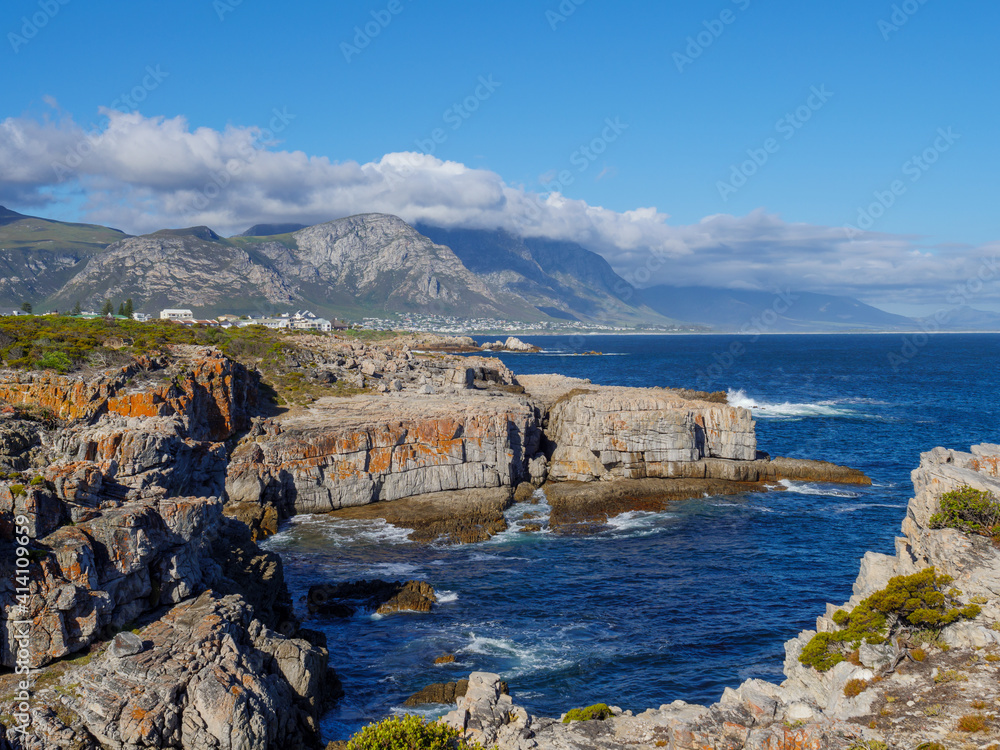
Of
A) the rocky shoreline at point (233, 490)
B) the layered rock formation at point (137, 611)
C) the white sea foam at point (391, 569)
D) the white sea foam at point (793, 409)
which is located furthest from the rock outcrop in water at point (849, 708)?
the white sea foam at point (793, 409)

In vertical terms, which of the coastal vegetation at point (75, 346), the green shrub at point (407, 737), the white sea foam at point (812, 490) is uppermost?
the coastal vegetation at point (75, 346)

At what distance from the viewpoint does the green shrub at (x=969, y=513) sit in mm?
23375

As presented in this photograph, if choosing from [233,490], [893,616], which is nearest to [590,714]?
[893,616]

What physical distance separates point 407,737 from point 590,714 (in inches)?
257

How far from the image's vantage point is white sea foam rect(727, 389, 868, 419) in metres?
93.7

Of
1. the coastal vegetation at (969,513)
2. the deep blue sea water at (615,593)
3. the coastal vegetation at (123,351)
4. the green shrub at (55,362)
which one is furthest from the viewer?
the coastal vegetation at (123,351)

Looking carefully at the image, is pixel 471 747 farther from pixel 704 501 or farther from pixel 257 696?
pixel 704 501

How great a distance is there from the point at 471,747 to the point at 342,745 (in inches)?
208

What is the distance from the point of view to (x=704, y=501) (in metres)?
53.1

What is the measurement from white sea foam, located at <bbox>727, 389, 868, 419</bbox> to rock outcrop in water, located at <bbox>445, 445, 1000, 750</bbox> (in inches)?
2791

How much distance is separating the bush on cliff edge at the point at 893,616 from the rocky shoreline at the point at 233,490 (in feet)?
11.2

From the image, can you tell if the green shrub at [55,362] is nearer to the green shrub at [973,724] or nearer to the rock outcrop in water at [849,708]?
the rock outcrop in water at [849,708]

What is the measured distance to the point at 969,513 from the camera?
23781 millimetres

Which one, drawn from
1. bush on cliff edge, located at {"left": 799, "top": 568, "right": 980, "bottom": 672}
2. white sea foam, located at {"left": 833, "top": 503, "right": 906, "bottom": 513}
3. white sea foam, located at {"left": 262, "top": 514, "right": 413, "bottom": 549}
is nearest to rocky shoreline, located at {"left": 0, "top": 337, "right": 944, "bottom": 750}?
white sea foam, located at {"left": 262, "top": 514, "right": 413, "bottom": 549}
